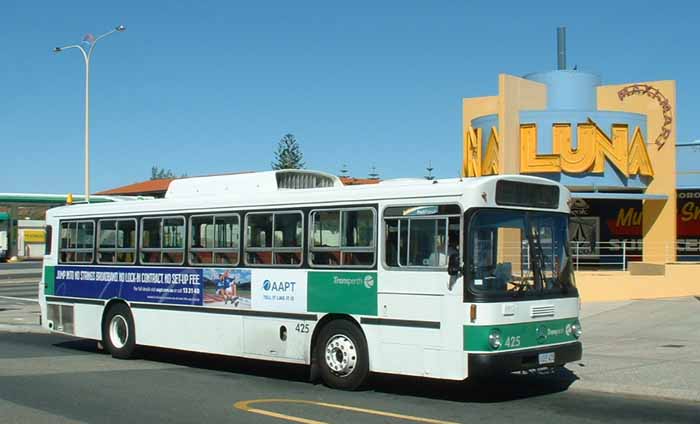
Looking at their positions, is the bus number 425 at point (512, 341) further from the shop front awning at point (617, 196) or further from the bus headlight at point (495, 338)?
the shop front awning at point (617, 196)

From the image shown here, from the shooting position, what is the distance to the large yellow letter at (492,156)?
2811 centimetres

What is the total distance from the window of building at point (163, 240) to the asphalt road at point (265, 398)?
1.80m

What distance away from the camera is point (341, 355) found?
445 inches

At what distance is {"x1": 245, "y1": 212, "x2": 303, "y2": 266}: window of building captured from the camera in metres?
12.1

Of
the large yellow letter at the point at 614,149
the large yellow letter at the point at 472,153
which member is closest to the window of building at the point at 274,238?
the large yellow letter at the point at 472,153

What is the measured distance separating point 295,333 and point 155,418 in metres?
3.10

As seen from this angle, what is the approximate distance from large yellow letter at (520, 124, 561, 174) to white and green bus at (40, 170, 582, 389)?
15333 mm

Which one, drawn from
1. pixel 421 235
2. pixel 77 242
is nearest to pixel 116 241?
pixel 77 242

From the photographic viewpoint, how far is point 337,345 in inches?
446

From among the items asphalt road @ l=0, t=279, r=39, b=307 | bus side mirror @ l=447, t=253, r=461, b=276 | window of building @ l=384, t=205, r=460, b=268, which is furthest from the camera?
asphalt road @ l=0, t=279, r=39, b=307

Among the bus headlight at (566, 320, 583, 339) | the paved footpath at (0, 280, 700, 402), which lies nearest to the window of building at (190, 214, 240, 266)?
the bus headlight at (566, 320, 583, 339)

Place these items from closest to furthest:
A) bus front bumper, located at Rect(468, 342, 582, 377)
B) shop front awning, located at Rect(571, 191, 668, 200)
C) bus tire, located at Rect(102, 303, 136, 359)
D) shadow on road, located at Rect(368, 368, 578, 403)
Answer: bus front bumper, located at Rect(468, 342, 582, 377) < shadow on road, located at Rect(368, 368, 578, 403) < bus tire, located at Rect(102, 303, 136, 359) < shop front awning, located at Rect(571, 191, 668, 200)

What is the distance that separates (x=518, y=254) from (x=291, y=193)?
356cm

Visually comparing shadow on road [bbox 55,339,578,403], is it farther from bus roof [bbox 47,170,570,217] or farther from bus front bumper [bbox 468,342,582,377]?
bus roof [bbox 47,170,570,217]
